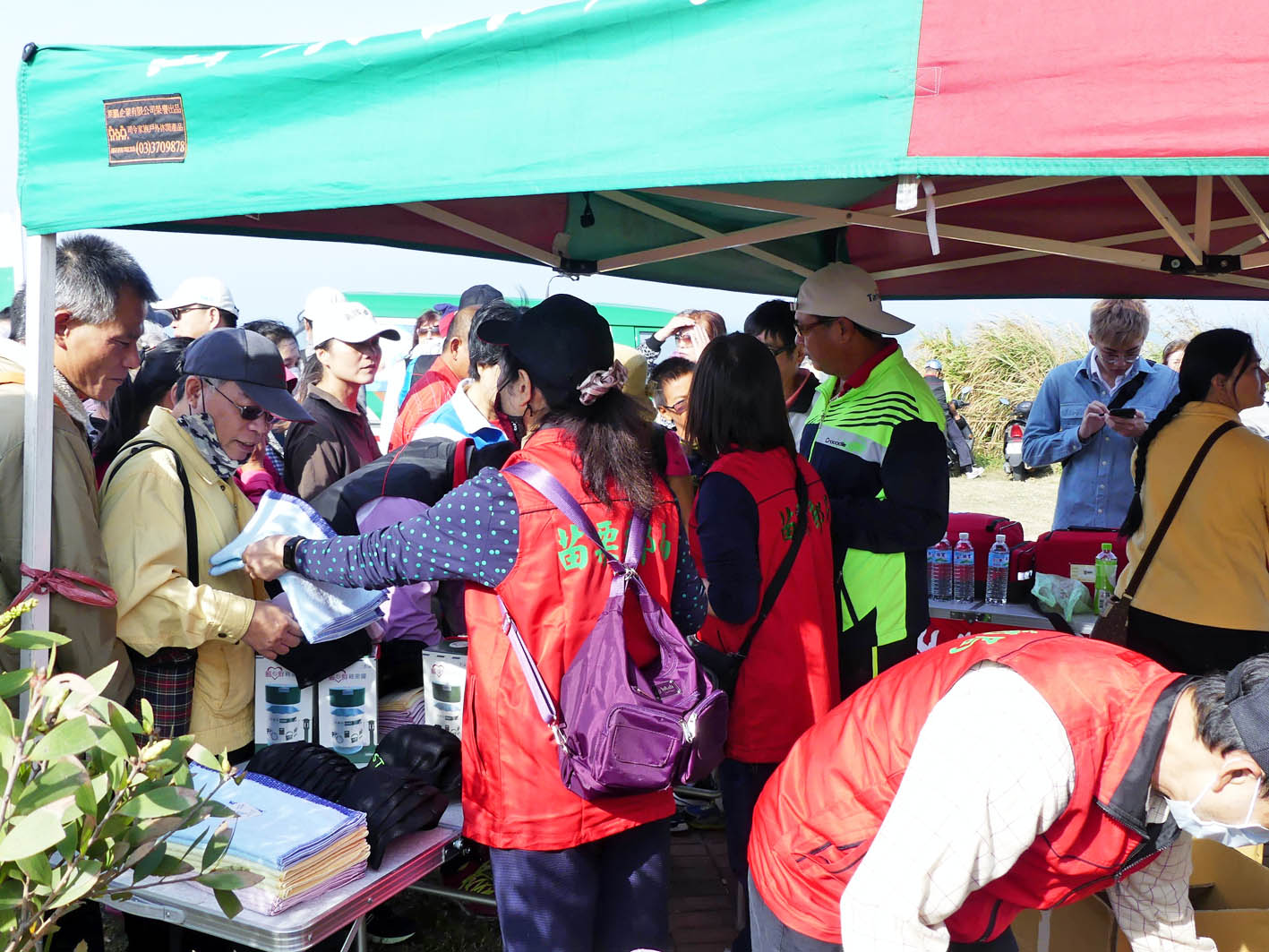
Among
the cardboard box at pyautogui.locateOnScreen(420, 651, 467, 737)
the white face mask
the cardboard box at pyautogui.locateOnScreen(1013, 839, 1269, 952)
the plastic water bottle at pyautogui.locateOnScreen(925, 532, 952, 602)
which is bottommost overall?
the cardboard box at pyautogui.locateOnScreen(1013, 839, 1269, 952)

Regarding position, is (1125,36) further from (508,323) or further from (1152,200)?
(1152,200)

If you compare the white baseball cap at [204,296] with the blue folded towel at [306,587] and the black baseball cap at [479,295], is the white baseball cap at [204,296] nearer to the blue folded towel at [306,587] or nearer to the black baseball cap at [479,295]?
the black baseball cap at [479,295]

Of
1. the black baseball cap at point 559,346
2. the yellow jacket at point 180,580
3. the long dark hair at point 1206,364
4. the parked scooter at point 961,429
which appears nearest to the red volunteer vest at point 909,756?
the black baseball cap at point 559,346

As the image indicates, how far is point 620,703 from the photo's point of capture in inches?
70.7

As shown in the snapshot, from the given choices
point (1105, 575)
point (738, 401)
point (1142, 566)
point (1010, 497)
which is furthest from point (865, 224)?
point (1010, 497)

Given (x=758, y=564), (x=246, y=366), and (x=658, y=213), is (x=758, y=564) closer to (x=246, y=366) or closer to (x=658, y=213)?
(x=246, y=366)

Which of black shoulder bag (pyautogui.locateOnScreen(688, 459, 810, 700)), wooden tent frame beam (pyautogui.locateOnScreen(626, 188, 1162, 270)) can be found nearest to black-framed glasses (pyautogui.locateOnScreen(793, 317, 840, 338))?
wooden tent frame beam (pyautogui.locateOnScreen(626, 188, 1162, 270))

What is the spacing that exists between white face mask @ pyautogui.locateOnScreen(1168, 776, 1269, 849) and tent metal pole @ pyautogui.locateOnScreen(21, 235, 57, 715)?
196 centimetres

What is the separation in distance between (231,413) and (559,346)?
981 mm

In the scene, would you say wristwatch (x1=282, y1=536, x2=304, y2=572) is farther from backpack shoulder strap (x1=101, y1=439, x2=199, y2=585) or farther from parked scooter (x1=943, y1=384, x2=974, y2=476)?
parked scooter (x1=943, y1=384, x2=974, y2=476)

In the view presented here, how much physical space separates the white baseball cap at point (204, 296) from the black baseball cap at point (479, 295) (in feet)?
3.80

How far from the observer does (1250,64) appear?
48.9 inches

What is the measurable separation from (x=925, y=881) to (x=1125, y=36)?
111 centimetres

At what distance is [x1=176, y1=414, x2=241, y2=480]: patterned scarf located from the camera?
235 cm
